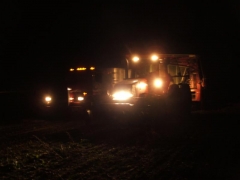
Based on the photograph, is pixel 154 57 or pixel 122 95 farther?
pixel 154 57

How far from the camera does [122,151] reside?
8.78 m

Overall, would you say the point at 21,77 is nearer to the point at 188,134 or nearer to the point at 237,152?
the point at 188,134

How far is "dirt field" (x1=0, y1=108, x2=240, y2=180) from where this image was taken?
6.95m

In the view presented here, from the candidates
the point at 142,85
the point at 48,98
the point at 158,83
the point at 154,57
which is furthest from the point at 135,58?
the point at 48,98

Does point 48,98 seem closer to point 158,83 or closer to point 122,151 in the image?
point 158,83

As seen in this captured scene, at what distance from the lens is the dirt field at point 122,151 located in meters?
6.95

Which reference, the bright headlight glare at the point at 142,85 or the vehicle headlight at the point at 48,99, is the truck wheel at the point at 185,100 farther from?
the vehicle headlight at the point at 48,99

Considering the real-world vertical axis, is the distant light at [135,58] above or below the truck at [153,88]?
above

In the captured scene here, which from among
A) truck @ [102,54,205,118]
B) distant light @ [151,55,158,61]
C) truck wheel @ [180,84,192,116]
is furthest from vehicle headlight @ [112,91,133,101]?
truck wheel @ [180,84,192,116]

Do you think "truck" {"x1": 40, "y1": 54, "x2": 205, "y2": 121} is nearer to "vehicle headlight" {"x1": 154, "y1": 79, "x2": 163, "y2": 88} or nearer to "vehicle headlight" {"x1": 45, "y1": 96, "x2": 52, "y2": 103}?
"vehicle headlight" {"x1": 154, "y1": 79, "x2": 163, "y2": 88}

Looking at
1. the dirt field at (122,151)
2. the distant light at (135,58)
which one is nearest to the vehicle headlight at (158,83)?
the distant light at (135,58)

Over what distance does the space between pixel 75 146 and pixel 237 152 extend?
4.09m

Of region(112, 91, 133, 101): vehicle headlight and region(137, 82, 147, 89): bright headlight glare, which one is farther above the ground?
region(137, 82, 147, 89): bright headlight glare

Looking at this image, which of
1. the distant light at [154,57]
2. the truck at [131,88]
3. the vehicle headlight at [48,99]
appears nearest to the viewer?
the truck at [131,88]
